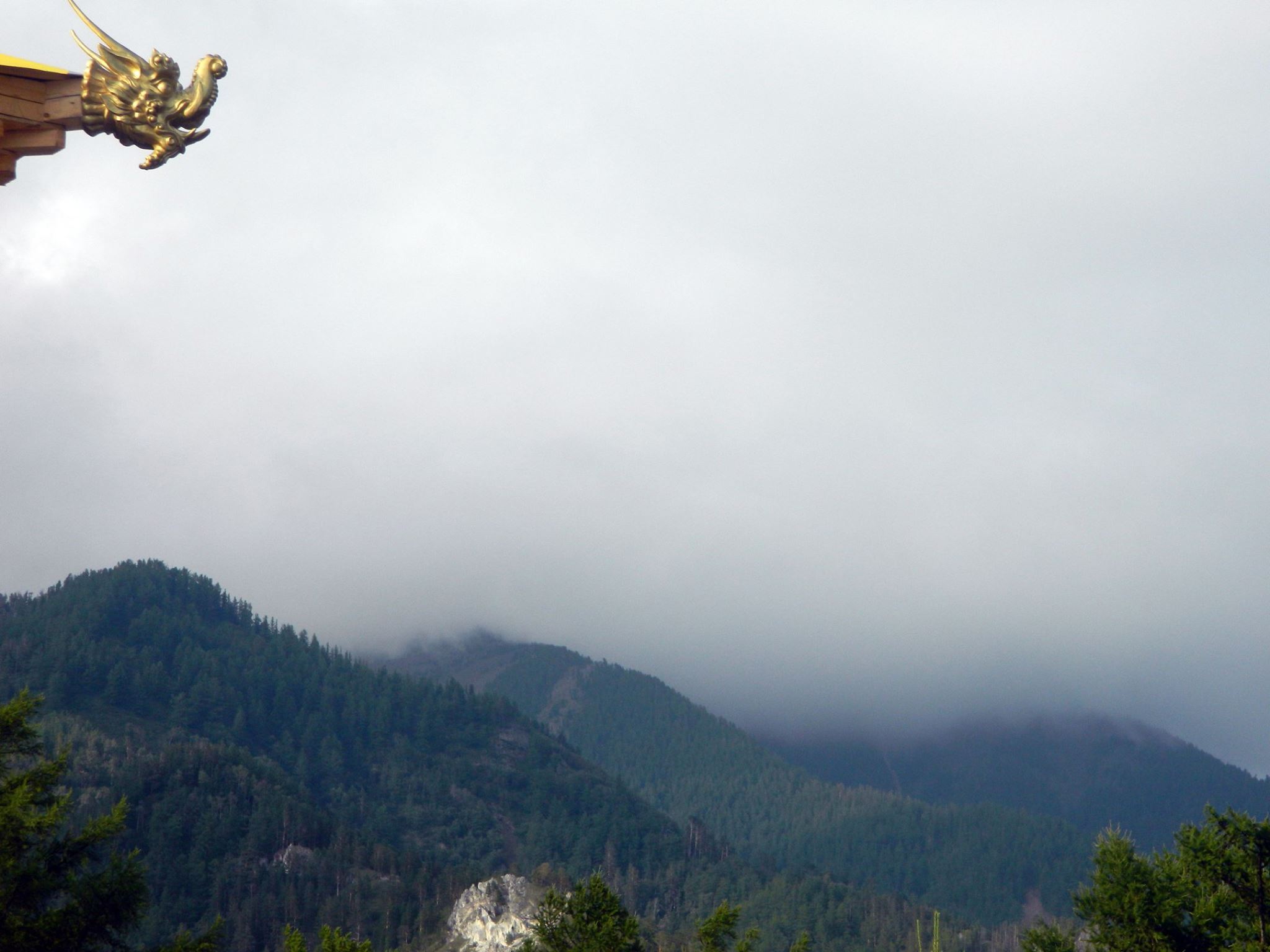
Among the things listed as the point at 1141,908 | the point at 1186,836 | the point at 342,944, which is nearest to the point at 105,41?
the point at 342,944

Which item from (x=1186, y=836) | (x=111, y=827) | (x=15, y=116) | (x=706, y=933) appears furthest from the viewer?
(x=1186, y=836)

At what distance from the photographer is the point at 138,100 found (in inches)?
398

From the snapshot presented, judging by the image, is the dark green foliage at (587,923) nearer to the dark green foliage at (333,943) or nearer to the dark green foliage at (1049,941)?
the dark green foliage at (333,943)

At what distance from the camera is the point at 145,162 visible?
33.6 feet

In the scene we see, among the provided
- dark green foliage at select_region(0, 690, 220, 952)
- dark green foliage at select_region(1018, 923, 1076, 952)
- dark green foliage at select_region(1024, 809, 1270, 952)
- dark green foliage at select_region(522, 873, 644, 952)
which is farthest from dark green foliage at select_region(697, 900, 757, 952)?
dark green foliage at select_region(1024, 809, 1270, 952)

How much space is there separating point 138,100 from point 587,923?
25012 millimetres

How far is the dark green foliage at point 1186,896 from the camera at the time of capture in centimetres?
3812

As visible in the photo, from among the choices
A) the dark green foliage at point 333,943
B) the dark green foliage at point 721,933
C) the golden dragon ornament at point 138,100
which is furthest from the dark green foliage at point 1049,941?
the golden dragon ornament at point 138,100

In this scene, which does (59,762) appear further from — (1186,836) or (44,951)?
(1186,836)

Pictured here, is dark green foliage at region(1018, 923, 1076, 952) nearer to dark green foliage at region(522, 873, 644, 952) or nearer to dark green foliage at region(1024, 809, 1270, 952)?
dark green foliage at region(1024, 809, 1270, 952)

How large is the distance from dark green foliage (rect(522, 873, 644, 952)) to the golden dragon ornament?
24.2m

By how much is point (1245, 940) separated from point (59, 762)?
32661 mm

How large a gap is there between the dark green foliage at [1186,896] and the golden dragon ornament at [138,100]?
118 feet

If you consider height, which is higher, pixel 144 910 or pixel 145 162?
pixel 145 162
